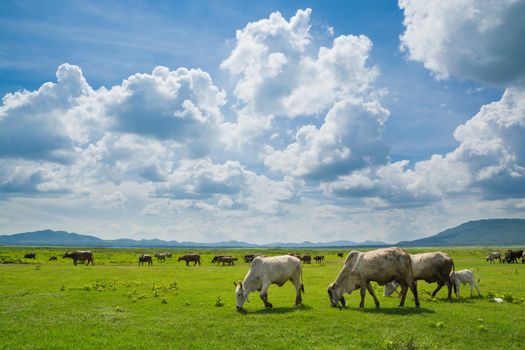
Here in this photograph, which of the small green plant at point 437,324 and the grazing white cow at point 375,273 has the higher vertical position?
the grazing white cow at point 375,273

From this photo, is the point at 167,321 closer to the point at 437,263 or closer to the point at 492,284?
the point at 437,263

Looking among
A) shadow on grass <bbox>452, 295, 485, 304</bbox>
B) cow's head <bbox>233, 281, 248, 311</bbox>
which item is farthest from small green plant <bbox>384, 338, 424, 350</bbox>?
shadow on grass <bbox>452, 295, 485, 304</bbox>

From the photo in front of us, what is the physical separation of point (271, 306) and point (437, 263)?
1101 centimetres

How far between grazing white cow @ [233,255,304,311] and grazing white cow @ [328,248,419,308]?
2.35 m

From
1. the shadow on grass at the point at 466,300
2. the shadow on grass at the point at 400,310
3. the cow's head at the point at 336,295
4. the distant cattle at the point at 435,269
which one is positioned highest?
the distant cattle at the point at 435,269

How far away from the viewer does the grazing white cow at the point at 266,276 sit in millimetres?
21312

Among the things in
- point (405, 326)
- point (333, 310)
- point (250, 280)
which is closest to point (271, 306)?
point (250, 280)

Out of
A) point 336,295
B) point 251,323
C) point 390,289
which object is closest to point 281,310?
point 336,295

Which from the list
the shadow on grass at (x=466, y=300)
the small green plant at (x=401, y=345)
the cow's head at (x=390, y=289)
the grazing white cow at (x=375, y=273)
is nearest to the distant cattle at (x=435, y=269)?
the cow's head at (x=390, y=289)

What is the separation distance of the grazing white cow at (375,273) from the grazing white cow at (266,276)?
235 centimetres

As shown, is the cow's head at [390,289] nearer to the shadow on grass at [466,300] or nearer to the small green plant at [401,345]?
the shadow on grass at [466,300]

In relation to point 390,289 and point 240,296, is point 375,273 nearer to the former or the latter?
point 390,289

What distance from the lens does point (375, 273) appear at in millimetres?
21094

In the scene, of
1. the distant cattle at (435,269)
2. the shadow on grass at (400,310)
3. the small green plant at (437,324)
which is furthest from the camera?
the distant cattle at (435,269)
